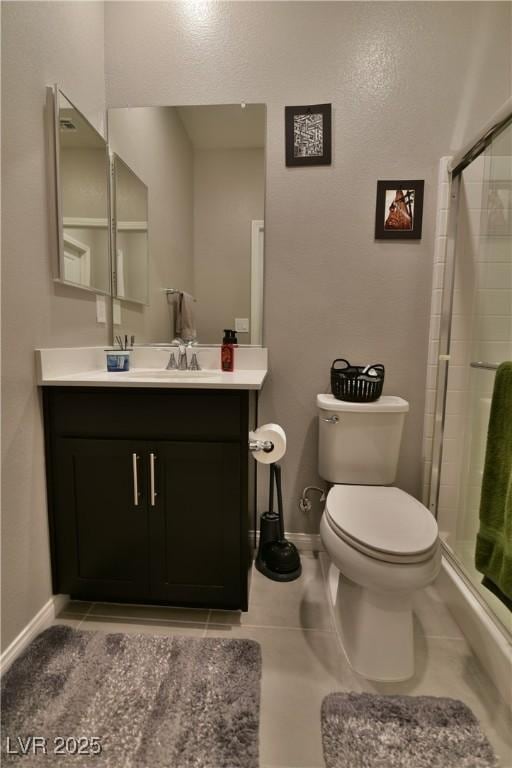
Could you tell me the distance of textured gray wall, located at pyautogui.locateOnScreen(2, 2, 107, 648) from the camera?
1020 mm

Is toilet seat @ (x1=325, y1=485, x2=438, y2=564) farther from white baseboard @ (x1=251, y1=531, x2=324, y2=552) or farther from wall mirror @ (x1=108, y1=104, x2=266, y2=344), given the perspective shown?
wall mirror @ (x1=108, y1=104, x2=266, y2=344)

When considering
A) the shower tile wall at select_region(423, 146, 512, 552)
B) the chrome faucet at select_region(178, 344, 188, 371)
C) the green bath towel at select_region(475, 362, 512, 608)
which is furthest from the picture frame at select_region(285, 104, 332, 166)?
the green bath towel at select_region(475, 362, 512, 608)

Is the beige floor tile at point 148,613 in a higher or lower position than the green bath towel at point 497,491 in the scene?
lower

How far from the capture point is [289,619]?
128 cm

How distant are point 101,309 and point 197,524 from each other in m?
1.01

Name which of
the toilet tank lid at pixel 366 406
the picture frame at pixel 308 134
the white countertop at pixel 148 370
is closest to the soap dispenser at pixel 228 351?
the white countertop at pixel 148 370

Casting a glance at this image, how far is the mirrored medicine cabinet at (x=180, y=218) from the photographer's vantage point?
156cm

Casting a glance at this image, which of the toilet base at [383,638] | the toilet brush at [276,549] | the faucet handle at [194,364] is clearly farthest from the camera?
the faucet handle at [194,364]

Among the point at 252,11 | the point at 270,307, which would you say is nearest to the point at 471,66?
the point at 252,11

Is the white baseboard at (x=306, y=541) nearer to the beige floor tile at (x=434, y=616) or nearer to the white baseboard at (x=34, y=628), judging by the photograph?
the beige floor tile at (x=434, y=616)

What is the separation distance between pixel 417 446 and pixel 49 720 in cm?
159

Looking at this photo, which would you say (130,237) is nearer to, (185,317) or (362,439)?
(185,317)

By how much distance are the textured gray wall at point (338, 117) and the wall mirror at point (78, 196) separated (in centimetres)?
40

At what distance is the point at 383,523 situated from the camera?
108cm
